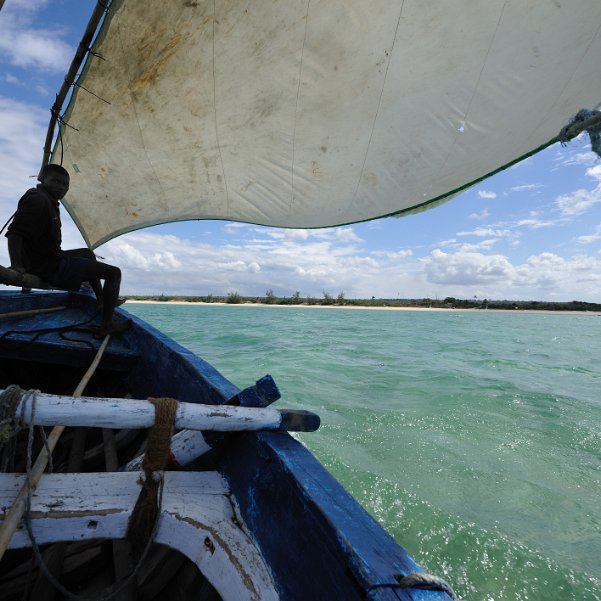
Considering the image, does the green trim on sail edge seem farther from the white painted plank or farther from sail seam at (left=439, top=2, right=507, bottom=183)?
the white painted plank

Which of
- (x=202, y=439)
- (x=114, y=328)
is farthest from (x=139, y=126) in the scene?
(x=202, y=439)

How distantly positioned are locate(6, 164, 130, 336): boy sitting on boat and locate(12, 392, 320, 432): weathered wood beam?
2.54 meters

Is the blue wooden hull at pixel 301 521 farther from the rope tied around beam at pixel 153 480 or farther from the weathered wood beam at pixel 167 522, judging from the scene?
the rope tied around beam at pixel 153 480

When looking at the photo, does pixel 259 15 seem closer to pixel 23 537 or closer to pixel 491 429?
pixel 23 537

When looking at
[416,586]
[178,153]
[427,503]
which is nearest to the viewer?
[416,586]

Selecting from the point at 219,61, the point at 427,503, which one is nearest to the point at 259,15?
the point at 219,61

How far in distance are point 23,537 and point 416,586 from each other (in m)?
1.16

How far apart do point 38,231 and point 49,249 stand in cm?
22

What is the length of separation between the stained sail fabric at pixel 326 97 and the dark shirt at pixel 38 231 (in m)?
1.37

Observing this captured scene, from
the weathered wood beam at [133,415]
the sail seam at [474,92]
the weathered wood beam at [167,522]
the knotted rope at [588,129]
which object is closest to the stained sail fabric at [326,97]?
the sail seam at [474,92]

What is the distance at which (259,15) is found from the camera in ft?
10.5

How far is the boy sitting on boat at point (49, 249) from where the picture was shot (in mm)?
3193

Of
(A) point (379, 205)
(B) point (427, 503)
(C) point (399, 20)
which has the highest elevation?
(C) point (399, 20)

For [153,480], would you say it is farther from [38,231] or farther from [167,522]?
[38,231]
